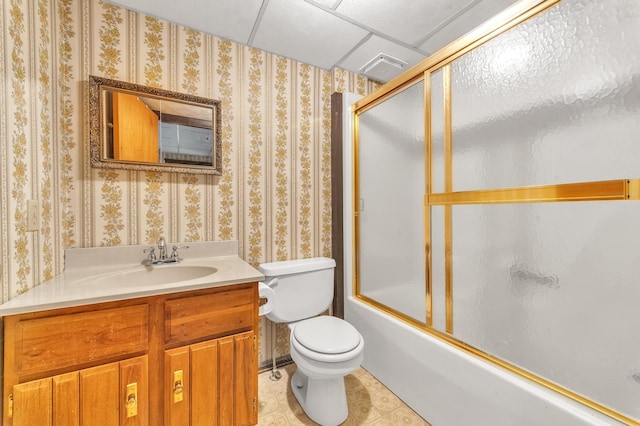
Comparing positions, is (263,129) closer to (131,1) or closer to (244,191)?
(244,191)

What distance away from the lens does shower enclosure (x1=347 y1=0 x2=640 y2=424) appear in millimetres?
823

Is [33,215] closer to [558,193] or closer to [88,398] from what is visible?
[88,398]

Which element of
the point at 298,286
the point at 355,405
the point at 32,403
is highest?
the point at 298,286

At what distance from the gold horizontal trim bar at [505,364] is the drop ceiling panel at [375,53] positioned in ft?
5.51

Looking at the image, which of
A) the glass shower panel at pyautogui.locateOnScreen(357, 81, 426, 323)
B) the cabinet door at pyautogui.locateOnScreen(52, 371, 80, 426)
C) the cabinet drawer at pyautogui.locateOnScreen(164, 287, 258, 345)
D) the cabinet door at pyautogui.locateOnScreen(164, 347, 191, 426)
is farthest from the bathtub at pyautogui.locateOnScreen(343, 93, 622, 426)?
the cabinet door at pyautogui.locateOnScreen(52, 371, 80, 426)

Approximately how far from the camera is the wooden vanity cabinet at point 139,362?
81 cm

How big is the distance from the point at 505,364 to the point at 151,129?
6.65 feet

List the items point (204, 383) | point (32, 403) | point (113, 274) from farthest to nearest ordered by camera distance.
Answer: point (113, 274), point (204, 383), point (32, 403)

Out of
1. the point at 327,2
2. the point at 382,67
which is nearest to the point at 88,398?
the point at 327,2

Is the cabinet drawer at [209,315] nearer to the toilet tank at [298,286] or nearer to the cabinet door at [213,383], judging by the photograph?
the cabinet door at [213,383]

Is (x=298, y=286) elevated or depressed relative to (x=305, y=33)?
depressed

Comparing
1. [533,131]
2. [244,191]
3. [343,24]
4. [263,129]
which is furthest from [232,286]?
[343,24]

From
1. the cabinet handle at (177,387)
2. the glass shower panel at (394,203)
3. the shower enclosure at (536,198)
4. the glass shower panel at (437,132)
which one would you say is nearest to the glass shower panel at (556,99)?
the shower enclosure at (536,198)

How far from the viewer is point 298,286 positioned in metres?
1.63
